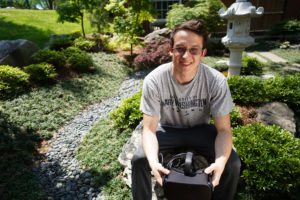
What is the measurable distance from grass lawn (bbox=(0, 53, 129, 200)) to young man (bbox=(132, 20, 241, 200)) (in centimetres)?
190

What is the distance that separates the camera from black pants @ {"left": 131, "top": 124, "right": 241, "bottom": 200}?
5.49ft

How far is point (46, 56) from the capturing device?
593cm

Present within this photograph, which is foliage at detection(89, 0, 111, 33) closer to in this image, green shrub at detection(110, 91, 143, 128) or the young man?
green shrub at detection(110, 91, 143, 128)

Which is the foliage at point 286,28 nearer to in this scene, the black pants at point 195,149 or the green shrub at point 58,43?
the green shrub at point 58,43

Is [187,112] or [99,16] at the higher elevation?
[99,16]

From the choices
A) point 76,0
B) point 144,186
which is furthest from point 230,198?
point 76,0

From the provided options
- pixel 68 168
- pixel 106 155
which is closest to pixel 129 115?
pixel 106 155

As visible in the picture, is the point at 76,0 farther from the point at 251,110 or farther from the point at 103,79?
the point at 251,110

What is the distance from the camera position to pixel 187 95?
1.88 meters

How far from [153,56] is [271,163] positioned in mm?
6154

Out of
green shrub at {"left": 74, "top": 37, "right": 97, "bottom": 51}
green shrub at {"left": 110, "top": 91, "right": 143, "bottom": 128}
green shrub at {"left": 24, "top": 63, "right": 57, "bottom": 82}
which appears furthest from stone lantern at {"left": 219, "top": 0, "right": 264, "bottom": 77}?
green shrub at {"left": 74, "top": 37, "right": 97, "bottom": 51}

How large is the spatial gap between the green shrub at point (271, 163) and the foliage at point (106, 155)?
1563 mm

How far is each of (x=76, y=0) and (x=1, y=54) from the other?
16.8 ft

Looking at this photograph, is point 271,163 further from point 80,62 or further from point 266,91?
point 80,62
